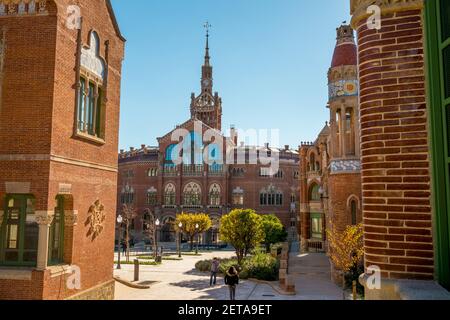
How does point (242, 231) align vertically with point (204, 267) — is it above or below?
above

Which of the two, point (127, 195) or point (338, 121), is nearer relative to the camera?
point (338, 121)

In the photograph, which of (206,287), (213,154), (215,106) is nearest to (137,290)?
(206,287)

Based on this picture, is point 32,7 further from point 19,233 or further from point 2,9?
point 19,233

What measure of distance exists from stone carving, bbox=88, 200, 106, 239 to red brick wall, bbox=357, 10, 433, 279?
1047 cm

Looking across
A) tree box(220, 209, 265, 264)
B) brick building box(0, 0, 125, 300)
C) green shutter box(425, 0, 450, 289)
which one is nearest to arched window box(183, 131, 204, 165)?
tree box(220, 209, 265, 264)

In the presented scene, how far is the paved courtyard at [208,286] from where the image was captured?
59.9ft

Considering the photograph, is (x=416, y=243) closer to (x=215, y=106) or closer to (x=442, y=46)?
(x=442, y=46)

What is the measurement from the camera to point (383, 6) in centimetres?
442

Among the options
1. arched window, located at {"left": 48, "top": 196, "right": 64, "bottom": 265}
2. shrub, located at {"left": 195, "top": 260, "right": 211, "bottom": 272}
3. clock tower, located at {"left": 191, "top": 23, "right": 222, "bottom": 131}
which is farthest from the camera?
clock tower, located at {"left": 191, "top": 23, "right": 222, "bottom": 131}

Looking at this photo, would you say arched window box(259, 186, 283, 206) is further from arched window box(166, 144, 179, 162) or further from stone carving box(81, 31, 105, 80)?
stone carving box(81, 31, 105, 80)

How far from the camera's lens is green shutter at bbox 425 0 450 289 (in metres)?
3.82

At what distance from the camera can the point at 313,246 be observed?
34469 mm

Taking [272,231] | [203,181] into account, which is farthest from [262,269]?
[203,181]

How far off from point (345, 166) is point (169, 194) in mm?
42123
